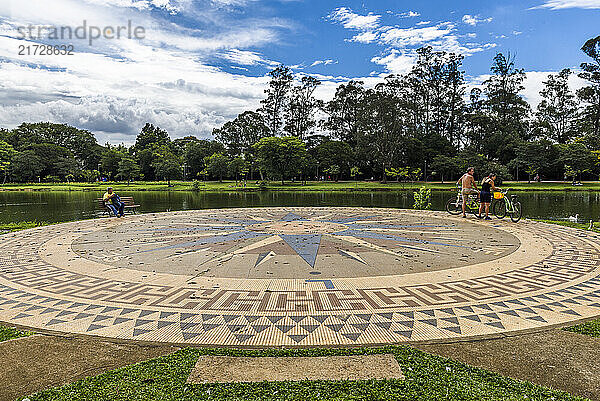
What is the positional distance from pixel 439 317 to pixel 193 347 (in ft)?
10.1

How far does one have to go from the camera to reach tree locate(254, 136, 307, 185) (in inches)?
2340

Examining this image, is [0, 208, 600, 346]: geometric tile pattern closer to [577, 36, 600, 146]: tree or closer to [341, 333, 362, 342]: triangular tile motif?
[341, 333, 362, 342]: triangular tile motif

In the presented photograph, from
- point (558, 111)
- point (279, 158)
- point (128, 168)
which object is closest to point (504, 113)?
point (558, 111)

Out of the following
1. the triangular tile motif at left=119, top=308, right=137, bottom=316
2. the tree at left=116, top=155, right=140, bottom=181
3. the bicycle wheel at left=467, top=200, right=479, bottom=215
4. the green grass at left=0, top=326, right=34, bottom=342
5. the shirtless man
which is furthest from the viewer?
the tree at left=116, top=155, right=140, bottom=181

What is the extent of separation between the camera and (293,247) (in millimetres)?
9859

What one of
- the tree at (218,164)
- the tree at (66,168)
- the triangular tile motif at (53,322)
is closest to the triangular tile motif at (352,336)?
the triangular tile motif at (53,322)

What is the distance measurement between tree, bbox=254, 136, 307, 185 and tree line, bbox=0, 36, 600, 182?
0.15m

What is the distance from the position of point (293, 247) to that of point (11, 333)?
6.07 metres

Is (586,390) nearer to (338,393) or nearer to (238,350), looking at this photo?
(338,393)

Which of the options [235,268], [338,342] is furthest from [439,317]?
[235,268]

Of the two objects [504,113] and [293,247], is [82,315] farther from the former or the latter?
[504,113]

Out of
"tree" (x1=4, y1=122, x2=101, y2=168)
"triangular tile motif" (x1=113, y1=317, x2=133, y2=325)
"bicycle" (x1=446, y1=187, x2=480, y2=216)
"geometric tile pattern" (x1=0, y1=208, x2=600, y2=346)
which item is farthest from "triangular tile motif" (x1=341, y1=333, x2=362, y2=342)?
"tree" (x1=4, y1=122, x2=101, y2=168)

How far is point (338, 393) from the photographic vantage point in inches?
134

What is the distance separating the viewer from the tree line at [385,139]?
197ft
